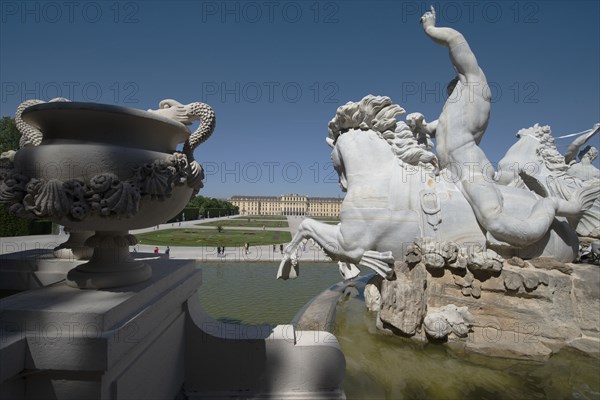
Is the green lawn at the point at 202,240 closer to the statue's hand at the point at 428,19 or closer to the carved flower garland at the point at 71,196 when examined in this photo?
the statue's hand at the point at 428,19

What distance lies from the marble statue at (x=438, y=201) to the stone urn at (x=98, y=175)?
2.47 m

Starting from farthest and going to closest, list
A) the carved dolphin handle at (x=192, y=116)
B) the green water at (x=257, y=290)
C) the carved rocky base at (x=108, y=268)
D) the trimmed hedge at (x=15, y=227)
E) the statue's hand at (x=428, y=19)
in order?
the trimmed hedge at (x=15, y=227)
the green water at (x=257, y=290)
the statue's hand at (x=428, y=19)
the carved dolphin handle at (x=192, y=116)
the carved rocky base at (x=108, y=268)

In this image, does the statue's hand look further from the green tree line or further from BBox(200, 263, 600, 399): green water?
the green tree line

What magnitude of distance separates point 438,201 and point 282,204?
105781 mm

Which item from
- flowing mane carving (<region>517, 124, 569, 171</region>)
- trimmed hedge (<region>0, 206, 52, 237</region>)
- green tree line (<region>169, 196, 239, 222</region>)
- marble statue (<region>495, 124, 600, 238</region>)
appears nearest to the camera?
marble statue (<region>495, 124, 600, 238</region>)

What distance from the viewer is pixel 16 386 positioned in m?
1.35

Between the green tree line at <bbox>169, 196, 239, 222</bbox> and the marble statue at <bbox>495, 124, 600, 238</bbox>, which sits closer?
the marble statue at <bbox>495, 124, 600, 238</bbox>

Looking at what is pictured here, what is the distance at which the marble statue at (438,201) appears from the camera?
3.86 meters

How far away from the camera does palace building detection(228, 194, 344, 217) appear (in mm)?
105625

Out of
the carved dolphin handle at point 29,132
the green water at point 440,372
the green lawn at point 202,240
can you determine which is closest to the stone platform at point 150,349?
the green water at point 440,372

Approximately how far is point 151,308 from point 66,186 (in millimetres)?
798

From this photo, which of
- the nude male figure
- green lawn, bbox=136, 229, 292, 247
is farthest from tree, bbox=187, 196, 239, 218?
the nude male figure

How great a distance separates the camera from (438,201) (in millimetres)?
4000

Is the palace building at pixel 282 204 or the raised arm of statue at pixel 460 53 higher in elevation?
the raised arm of statue at pixel 460 53
